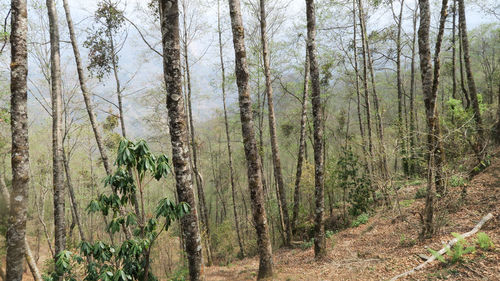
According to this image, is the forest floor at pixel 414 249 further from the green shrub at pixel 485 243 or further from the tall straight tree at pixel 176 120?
the tall straight tree at pixel 176 120

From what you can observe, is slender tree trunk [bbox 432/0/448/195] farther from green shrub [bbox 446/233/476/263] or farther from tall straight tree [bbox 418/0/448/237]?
green shrub [bbox 446/233/476/263]

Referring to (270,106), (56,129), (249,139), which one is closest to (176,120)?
(249,139)

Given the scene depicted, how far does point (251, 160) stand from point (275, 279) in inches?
101

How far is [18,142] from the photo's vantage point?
356cm

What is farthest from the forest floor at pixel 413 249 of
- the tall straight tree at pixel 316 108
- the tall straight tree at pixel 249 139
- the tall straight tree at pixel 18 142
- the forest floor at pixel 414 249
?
the tall straight tree at pixel 18 142

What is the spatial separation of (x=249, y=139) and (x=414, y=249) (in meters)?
4.04

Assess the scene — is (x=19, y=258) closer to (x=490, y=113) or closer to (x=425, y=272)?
(x=425, y=272)

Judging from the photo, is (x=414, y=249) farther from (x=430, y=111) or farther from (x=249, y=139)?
(x=249, y=139)

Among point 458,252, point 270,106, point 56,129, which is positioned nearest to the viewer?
point 458,252

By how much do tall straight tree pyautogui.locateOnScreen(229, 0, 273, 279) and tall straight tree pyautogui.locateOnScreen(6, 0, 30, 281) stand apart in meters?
3.39

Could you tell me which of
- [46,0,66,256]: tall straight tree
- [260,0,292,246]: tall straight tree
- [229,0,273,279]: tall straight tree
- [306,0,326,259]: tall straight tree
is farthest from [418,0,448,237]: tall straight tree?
[46,0,66,256]: tall straight tree

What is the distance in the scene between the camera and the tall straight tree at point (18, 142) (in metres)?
3.43

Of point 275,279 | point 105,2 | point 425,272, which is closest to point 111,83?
point 105,2

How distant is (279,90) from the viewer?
13.8m
